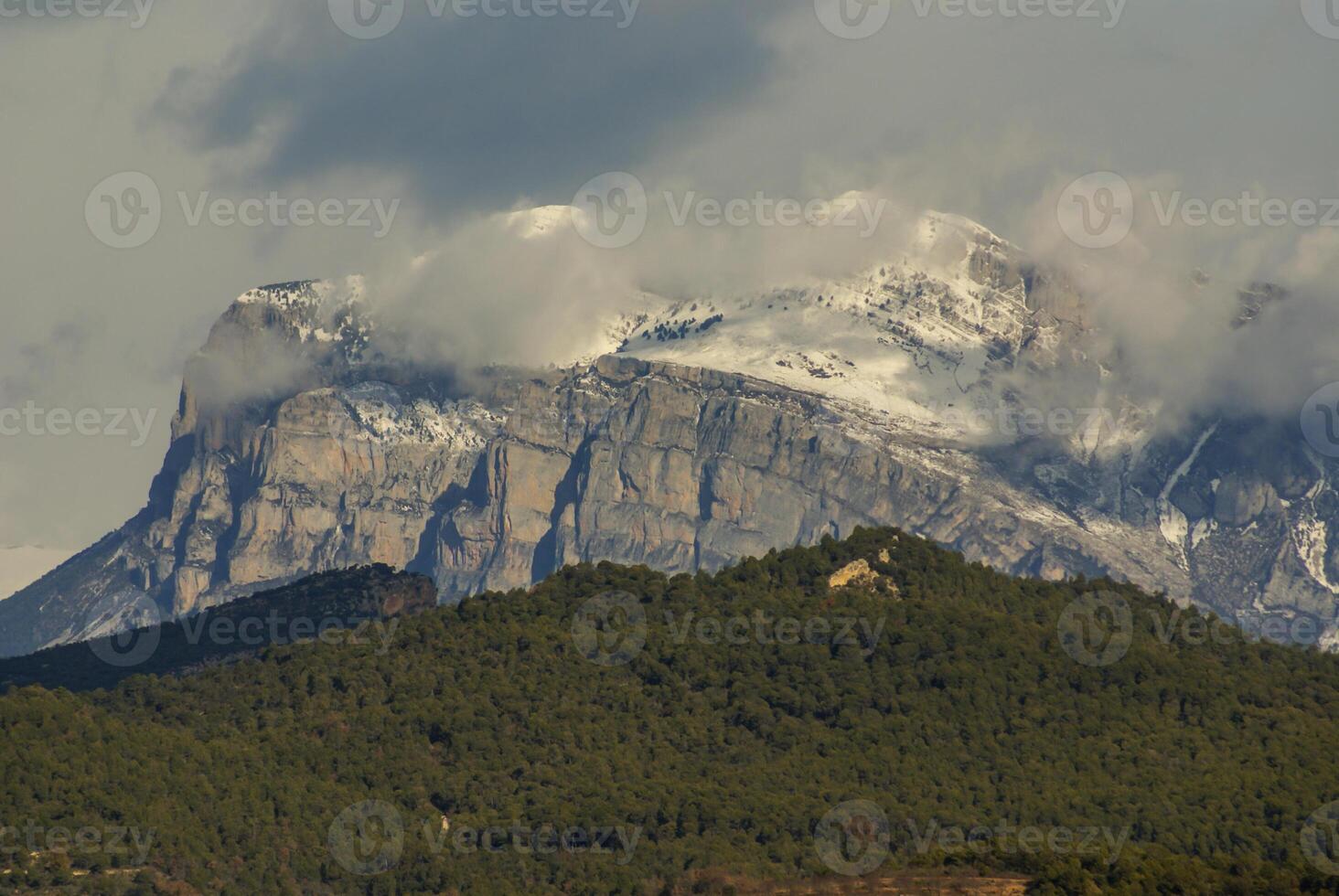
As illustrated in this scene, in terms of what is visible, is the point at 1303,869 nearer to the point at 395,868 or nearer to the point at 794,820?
the point at 794,820

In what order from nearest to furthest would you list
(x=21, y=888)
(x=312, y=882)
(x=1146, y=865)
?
1. (x=1146, y=865)
2. (x=21, y=888)
3. (x=312, y=882)

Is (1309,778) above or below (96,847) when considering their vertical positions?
below

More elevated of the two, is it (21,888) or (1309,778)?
(21,888)

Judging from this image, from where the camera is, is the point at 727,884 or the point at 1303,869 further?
the point at 727,884

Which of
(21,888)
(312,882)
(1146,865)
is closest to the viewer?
(1146,865)

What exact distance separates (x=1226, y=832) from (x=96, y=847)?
84.8 m

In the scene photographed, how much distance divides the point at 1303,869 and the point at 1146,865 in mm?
11424

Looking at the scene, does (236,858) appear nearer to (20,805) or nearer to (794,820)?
(20,805)

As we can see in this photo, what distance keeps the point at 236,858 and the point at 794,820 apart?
43307mm

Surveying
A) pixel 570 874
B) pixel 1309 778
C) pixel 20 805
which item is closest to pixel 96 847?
pixel 20 805

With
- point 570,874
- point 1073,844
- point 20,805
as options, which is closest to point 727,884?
point 570,874

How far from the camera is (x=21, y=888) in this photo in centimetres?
17912

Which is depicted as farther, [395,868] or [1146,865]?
[395,868]

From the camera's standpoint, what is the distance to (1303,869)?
170 meters
